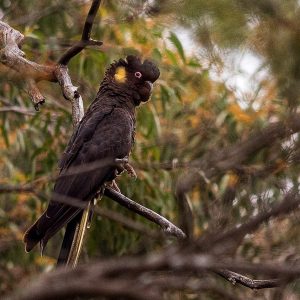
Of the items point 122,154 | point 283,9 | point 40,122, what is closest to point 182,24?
point 283,9

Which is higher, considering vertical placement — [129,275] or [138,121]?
[138,121]

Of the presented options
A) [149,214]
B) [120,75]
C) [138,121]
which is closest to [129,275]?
[149,214]

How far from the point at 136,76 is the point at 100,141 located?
0.59 meters

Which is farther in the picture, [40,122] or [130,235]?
[40,122]

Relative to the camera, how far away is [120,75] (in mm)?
4066

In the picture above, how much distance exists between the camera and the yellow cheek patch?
4.05 metres

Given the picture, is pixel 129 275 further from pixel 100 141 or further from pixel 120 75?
pixel 120 75

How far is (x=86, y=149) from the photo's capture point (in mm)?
3631

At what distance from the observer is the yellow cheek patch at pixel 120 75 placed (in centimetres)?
405

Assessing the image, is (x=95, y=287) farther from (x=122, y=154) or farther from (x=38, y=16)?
(x=38, y=16)

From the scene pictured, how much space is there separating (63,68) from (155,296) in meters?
2.48

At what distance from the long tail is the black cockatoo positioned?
7 centimetres

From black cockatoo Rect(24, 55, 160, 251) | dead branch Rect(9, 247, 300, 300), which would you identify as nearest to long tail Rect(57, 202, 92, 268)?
black cockatoo Rect(24, 55, 160, 251)

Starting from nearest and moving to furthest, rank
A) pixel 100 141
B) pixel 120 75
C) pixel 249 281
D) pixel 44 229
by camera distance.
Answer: pixel 249 281 < pixel 44 229 < pixel 100 141 < pixel 120 75
